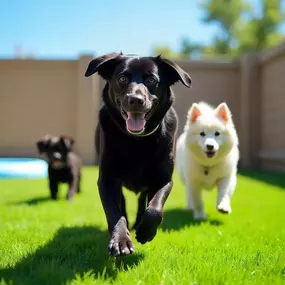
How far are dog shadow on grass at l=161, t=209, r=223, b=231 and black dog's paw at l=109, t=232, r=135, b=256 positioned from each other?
1.44 meters

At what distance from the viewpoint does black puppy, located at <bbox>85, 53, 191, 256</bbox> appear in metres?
2.69

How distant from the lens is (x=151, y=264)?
7.46ft

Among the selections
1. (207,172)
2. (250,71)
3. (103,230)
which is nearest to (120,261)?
(103,230)

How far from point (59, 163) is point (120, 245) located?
4269 millimetres

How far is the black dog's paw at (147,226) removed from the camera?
240 centimetres

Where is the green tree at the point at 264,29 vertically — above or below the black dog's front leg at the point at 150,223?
above

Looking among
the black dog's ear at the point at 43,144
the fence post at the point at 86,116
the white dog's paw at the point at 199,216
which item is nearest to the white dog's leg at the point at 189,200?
the white dog's paw at the point at 199,216

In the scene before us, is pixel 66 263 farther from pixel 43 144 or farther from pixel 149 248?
pixel 43 144

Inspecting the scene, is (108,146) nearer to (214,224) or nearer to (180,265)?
(180,265)

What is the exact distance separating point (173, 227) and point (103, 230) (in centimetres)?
63

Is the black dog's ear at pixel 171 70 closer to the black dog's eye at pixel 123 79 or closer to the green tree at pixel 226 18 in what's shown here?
the black dog's eye at pixel 123 79

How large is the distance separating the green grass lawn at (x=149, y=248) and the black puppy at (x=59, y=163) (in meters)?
0.68

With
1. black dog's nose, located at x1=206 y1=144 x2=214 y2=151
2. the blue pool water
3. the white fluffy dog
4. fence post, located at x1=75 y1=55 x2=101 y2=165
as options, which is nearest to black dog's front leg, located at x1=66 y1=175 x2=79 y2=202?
the white fluffy dog

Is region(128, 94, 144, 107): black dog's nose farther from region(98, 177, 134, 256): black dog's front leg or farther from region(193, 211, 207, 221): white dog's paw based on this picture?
region(193, 211, 207, 221): white dog's paw
